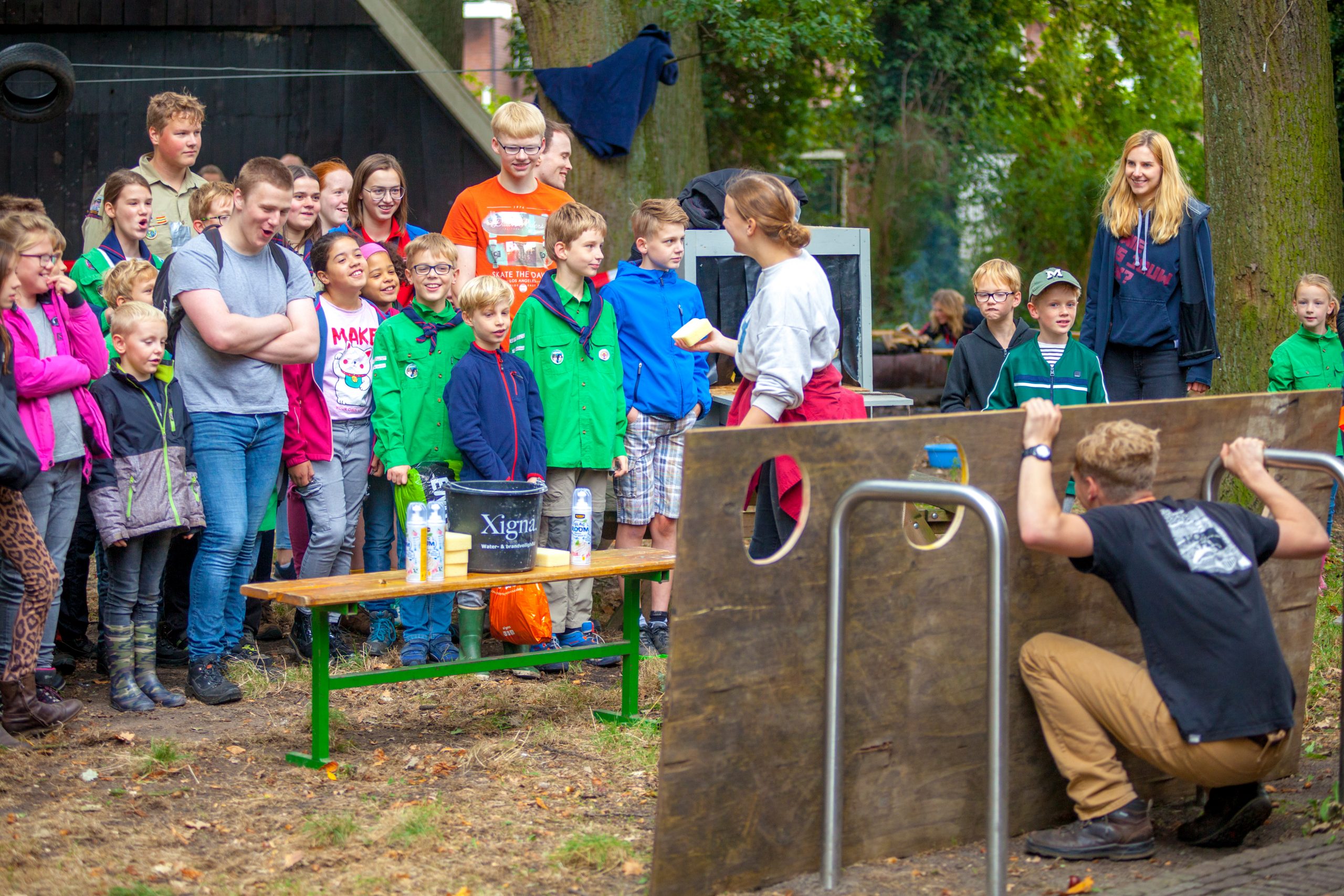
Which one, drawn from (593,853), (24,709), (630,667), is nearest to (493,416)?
(630,667)

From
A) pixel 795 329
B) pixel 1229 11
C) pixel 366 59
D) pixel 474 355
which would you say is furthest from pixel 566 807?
pixel 366 59

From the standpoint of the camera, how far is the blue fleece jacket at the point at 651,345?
6324 mm

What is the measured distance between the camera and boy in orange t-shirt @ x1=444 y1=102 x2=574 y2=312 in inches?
259

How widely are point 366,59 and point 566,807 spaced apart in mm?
8129

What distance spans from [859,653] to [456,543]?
5.64ft

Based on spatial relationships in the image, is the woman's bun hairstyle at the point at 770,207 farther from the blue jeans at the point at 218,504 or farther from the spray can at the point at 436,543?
the blue jeans at the point at 218,504

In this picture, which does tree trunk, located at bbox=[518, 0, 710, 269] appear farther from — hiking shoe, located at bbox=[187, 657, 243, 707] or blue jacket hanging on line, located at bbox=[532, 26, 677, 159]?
hiking shoe, located at bbox=[187, 657, 243, 707]

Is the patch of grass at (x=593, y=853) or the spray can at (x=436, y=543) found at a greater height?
the spray can at (x=436, y=543)

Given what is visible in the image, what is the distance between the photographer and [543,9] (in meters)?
9.61

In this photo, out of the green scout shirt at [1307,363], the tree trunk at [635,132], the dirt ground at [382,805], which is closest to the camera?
the dirt ground at [382,805]

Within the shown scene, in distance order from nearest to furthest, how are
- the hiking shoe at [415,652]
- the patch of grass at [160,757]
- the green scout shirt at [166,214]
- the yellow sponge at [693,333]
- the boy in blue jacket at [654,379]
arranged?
the patch of grass at [160,757] < the yellow sponge at [693,333] < the hiking shoe at [415,652] < the boy in blue jacket at [654,379] < the green scout shirt at [166,214]

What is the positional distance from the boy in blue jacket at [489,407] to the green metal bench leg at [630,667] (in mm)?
Answer: 648

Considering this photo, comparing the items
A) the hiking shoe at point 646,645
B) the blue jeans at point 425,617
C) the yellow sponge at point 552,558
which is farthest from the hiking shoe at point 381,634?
the yellow sponge at point 552,558

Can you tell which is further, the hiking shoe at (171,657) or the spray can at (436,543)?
the hiking shoe at (171,657)
